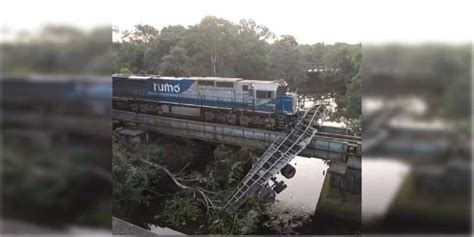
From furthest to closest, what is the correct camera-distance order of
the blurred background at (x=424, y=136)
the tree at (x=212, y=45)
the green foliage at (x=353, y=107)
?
the tree at (x=212, y=45) → the green foliage at (x=353, y=107) → the blurred background at (x=424, y=136)

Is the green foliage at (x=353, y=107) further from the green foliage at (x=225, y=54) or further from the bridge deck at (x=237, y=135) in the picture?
the green foliage at (x=225, y=54)

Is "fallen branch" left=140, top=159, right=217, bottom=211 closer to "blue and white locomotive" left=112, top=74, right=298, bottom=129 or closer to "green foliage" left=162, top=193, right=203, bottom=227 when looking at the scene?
"green foliage" left=162, top=193, right=203, bottom=227

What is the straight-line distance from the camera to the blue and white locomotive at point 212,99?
23.7ft

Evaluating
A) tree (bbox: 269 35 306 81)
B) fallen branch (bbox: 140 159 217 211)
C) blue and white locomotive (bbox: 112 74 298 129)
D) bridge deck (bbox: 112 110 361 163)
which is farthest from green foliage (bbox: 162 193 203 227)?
tree (bbox: 269 35 306 81)

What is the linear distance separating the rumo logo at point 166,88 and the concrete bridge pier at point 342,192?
3.92m

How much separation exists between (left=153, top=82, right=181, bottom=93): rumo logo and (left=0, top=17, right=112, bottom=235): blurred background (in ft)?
23.1

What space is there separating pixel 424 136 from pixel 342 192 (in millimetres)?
5644

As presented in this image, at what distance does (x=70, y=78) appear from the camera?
3.67ft

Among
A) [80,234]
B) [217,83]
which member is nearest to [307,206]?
[217,83]

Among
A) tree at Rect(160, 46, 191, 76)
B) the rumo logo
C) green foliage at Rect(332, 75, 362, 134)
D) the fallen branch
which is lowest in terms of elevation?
the fallen branch

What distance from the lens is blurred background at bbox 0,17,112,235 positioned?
1098mm

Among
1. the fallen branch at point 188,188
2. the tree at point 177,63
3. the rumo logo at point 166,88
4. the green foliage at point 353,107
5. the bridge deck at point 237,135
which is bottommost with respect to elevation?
the fallen branch at point 188,188

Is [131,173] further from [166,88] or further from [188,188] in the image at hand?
[166,88]

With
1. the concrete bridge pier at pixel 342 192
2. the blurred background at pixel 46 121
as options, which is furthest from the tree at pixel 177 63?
the blurred background at pixel 46 121
